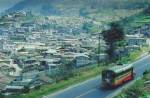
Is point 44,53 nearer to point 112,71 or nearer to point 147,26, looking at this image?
point 147,26

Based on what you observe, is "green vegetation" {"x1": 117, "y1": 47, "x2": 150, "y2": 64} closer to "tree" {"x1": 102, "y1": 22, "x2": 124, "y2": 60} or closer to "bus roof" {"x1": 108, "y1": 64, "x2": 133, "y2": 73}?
"tree" {"x1": 102, "y1": 22, "x2": 124, "y2": 60}

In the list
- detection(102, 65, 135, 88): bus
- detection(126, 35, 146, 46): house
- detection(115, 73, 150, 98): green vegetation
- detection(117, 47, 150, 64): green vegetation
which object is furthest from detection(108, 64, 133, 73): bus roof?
detection(126, 35, 146, 46): house

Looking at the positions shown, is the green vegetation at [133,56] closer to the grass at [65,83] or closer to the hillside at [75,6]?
the grass at [65,83]

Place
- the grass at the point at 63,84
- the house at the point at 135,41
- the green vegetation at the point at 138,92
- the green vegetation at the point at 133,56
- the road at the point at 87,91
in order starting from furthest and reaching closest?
1. the house at the point at 135,41
2. the green vegetation at the point at 133,56
3. the grass at the point at 63,84
4. the road at the point at 87,91
5. the green vegetation at the point at 138,92

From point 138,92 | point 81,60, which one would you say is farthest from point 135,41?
point 138,92

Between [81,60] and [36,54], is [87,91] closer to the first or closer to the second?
[81,60]

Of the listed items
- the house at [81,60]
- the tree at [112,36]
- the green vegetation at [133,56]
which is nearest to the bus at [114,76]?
the green vegetation at [133,56]

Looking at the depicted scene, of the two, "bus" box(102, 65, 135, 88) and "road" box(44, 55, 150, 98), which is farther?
"bus" box(102, 65, 135, 88)

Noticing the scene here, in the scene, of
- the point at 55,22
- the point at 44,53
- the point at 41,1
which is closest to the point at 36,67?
the point at 44,53
